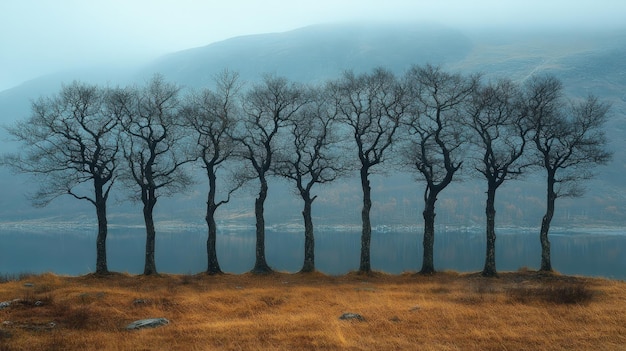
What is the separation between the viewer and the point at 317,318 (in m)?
19.0

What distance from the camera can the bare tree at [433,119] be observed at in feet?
130

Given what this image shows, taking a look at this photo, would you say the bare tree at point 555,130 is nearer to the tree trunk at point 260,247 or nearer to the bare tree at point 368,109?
the bare tree at point 368,109

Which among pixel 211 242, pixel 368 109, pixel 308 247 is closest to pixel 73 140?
pixel 211 242

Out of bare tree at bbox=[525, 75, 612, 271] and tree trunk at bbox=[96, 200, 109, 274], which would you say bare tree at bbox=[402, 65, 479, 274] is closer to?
bare tree at bbox=[525, 75, 612, 271]

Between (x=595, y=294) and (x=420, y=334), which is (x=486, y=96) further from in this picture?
(x=420, y=334)

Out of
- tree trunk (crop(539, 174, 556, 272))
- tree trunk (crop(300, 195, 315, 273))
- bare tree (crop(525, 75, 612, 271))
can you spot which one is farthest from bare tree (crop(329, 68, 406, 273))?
tree trunk (crop(539, 174, 556, 272))

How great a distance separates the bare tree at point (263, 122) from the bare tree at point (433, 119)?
387 inches

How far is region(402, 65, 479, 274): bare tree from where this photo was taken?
130ft

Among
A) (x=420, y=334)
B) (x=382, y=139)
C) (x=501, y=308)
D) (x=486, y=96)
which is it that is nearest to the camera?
(x=420, y=334)

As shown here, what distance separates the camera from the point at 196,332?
16.6m

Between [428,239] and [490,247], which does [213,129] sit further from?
[490,247]

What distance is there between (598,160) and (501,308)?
84.3 ft

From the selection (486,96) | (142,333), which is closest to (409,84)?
(486,96)

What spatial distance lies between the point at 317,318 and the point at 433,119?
25.4 m
